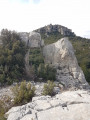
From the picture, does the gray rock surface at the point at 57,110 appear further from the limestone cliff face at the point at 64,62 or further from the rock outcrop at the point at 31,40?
the rock outcrop at the point at 31,40

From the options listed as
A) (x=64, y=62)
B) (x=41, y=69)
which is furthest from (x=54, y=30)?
(x=41, y=69)

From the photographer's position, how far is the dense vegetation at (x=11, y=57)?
41.1ft

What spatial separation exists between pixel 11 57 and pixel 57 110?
8479 mm

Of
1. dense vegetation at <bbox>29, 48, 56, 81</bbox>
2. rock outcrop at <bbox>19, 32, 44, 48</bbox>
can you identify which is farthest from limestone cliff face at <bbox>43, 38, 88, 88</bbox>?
rock outcrop at <bbox>19, 32, 44, 48</bbox>

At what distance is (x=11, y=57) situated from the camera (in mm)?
13508

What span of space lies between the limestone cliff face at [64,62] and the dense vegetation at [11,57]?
299 cm

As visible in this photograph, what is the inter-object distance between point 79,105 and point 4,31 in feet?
39.8

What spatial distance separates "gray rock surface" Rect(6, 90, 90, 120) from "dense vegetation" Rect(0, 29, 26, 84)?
226 inches

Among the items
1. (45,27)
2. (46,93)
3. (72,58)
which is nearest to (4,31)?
(72,58)

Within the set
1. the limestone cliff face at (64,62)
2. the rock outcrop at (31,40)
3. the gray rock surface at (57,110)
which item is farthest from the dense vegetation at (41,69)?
the gray rock surface at (57,110)

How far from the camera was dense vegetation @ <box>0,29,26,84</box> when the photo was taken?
41.1 feet

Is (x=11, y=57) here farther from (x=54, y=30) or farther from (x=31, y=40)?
(x=54, y=30)

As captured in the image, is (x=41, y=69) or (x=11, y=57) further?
(x=41, y=69)

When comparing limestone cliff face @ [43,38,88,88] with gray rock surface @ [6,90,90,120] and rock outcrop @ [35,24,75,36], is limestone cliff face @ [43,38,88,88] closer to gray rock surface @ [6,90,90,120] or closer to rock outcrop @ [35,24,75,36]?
gray rock surface @ [6,90,90,120]
